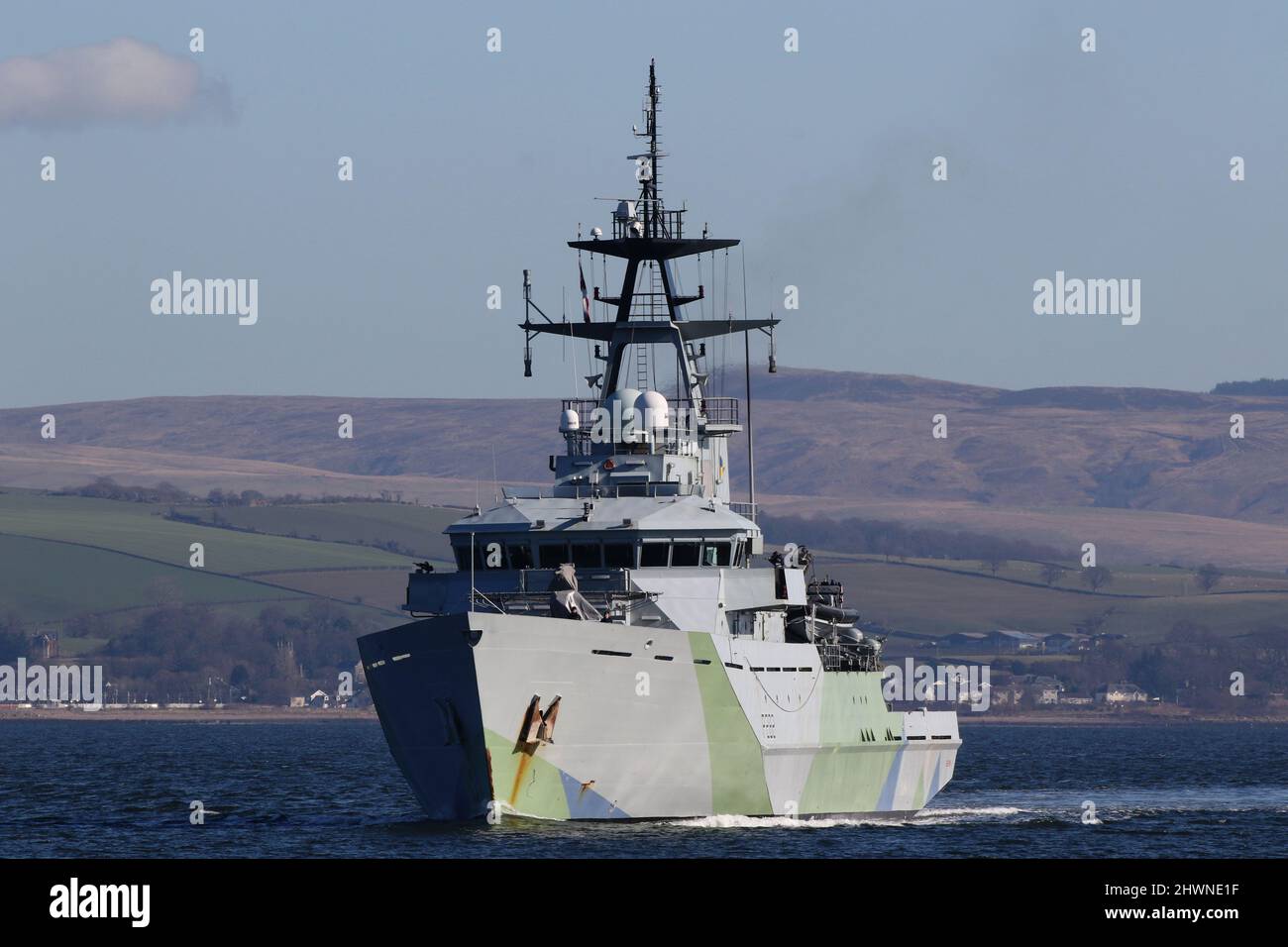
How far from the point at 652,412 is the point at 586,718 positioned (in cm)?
1025

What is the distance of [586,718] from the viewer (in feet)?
128

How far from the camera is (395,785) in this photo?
67812mm

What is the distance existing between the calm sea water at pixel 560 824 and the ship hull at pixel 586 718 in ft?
2.02

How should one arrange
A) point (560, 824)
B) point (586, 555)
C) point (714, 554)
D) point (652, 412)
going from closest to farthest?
point (560, 824), point (586, 555), point (714, 554), point (652, 412)

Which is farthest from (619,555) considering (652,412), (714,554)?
(652,412)

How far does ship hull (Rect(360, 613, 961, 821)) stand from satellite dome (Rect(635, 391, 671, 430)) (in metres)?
6.08

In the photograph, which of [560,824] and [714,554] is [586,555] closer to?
[714,554]

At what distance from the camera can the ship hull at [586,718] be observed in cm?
3856

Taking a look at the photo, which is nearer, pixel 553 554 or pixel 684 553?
pixel 684 553

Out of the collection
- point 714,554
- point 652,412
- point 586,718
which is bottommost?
point 586,718

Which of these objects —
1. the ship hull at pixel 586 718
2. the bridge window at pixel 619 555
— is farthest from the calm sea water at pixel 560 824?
the bridge window at pixel 619 555
